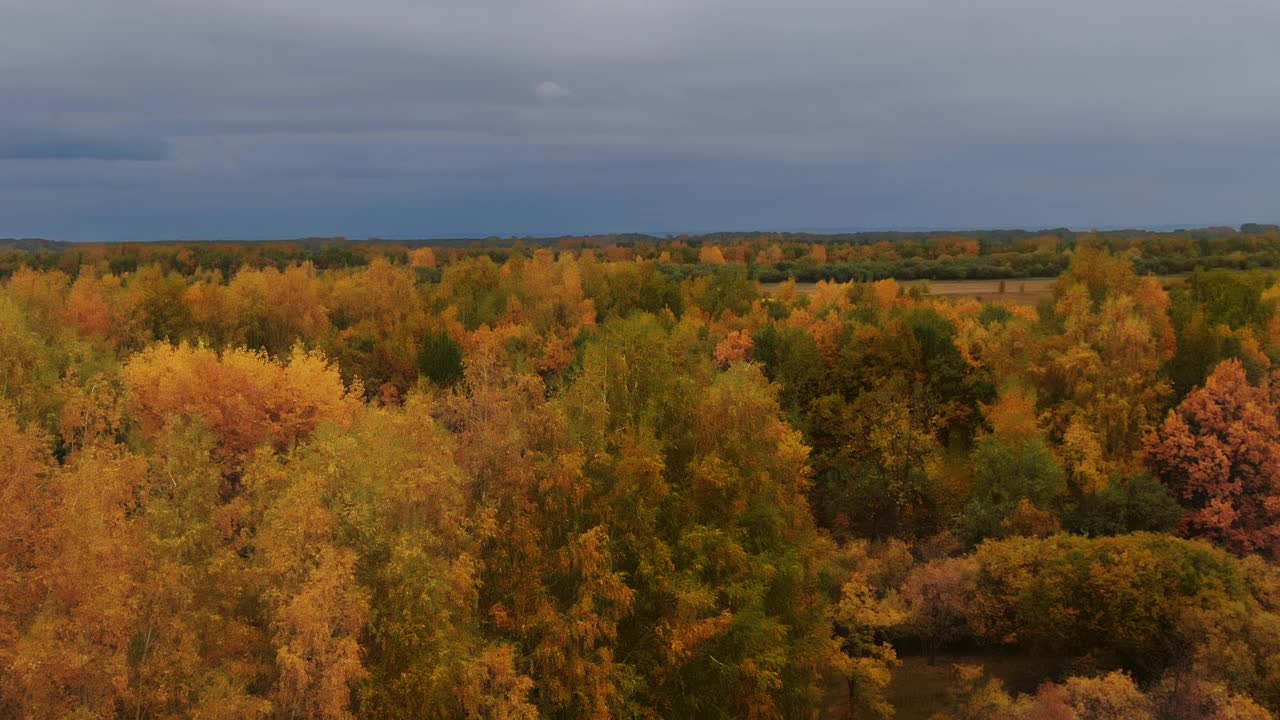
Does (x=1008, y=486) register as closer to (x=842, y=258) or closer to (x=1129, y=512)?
(x=1129, y=512)

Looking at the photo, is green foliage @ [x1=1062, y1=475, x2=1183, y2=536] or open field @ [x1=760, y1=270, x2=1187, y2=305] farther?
open field @ [x1=760, y1=270, x2=1187, y2=305]

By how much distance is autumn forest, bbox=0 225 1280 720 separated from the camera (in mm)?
23297

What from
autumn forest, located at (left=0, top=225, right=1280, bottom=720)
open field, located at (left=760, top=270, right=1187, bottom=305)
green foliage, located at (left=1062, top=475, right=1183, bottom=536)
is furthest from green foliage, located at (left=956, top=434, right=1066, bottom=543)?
open field, located at (left=760, top=270, right=1187, bottom=305)

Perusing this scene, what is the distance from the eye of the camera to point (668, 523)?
106ft

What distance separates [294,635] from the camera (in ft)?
75.9

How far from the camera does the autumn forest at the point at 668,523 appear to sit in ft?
76.4

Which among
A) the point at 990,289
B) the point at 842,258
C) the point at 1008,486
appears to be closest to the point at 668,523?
the point at 1008,486

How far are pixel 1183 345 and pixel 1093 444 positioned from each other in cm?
1382

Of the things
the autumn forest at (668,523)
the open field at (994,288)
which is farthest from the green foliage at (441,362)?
the open field at (994,288)

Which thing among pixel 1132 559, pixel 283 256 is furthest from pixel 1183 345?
pixel 283 256

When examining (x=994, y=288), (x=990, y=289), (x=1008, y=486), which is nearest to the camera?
(x=1008, y=486)

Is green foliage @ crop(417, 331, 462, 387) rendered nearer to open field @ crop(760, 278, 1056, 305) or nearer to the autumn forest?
the autumn forest

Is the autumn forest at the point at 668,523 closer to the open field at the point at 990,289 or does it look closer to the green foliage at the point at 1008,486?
the green foliage at the point at 1008,486

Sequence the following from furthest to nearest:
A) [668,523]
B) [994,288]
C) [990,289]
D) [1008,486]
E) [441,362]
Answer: [994,288] < [990,289] < [441,362] < [1008,486] < [668,523]
